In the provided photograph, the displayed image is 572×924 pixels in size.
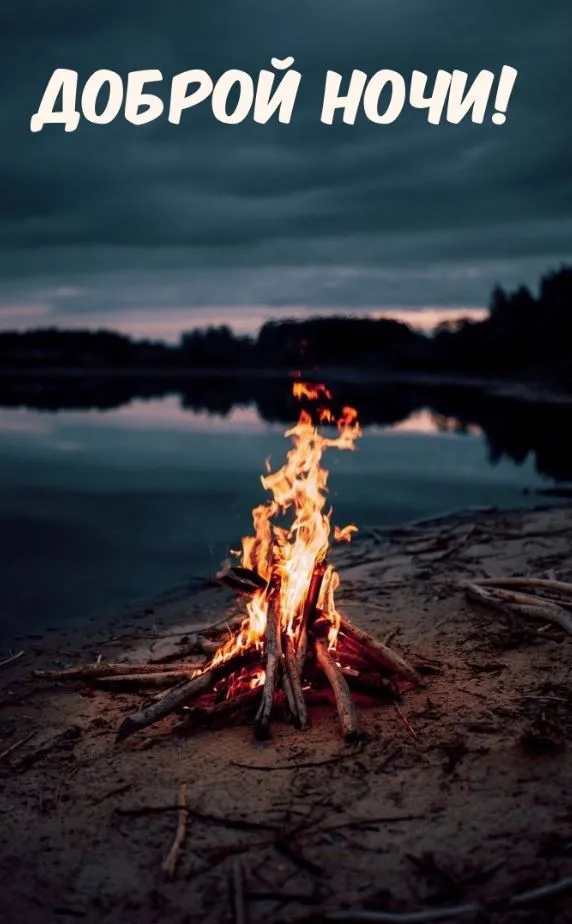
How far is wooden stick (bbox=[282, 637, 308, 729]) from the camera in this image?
272 inches

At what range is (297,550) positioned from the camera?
8281 mm

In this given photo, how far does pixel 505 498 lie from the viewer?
23250mm

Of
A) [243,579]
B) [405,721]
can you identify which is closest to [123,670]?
[243,579]

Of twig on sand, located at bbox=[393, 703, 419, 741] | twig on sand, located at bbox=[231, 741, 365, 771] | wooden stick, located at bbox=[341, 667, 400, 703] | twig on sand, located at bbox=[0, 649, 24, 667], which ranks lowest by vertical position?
twig on sand, located at bbox=[0, 649, 24, 667]

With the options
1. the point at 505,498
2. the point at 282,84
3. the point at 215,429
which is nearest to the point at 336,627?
the point at 282,84

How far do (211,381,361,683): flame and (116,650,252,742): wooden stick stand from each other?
92 mm

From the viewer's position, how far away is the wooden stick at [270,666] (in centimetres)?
672

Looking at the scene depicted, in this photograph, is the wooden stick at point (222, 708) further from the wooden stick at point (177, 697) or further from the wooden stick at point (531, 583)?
the wooden stick at point (531, 583)

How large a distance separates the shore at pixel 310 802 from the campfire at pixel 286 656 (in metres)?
0.21

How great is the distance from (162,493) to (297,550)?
17842 millimetres

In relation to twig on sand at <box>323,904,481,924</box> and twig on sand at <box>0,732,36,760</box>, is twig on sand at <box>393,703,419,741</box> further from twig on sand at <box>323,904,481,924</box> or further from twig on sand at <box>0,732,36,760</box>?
twig on sand at <box>0,732,36,760</box>

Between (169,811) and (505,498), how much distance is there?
18933mm

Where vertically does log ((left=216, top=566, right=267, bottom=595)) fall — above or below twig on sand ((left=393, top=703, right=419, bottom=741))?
above

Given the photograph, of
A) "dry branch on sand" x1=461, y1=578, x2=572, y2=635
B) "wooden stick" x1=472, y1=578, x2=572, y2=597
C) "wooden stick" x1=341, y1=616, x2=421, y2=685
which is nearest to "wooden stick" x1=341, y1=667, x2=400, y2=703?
"wooden stick" x1=341, y1=616, x2=421, y2=685
